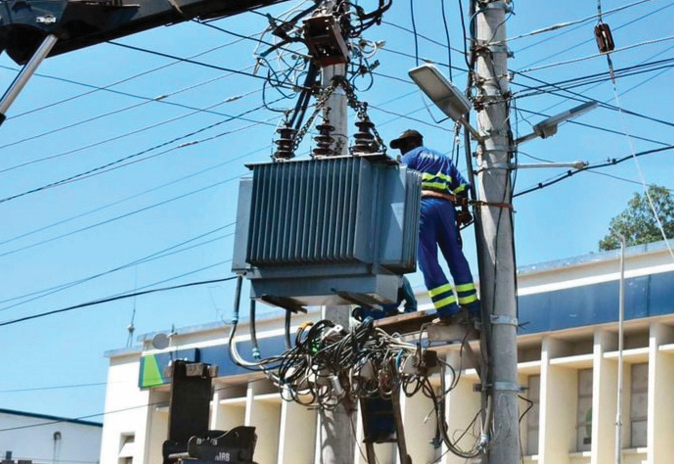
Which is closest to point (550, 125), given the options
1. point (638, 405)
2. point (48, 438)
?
point (638, 405)

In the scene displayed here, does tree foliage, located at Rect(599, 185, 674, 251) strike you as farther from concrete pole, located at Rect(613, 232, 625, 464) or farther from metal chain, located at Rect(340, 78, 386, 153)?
metal chain, located at Rect(340, 78, 386, 153)

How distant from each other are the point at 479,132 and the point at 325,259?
9.57 feet

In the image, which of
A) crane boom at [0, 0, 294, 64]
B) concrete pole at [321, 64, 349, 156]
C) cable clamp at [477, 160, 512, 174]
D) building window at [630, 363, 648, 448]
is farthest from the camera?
building window at [630, 363, 648, 448]

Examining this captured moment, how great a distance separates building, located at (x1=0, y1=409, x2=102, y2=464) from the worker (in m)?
35.3

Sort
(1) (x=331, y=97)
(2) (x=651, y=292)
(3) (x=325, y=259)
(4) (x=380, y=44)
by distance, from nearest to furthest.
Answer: (3) (x=325, y=259) → (1) (x=331, y=97) → (4) (x=380, y=44) → (2) (x=651, y=292)

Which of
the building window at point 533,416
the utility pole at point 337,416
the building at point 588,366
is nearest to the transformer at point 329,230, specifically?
the utility pole at point 337,416

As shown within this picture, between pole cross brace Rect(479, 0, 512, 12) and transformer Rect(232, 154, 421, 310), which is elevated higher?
pole cross brace Rect(479, 0, 512, 12)

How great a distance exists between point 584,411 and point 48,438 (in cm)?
2350

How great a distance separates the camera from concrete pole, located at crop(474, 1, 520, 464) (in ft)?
39.8

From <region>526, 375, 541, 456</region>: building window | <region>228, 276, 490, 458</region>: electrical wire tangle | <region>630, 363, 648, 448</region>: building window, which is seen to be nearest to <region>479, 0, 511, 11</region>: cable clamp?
<region>228, 276, 490, 458</region>: electrical wire tangle

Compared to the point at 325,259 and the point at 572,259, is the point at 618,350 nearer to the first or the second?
Result: the point at 572,259

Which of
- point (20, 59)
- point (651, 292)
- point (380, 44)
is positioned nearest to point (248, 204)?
point (20, 59)

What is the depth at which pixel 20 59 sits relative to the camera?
10.7 meters

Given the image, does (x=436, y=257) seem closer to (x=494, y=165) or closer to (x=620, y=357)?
(x=494, y=165)
